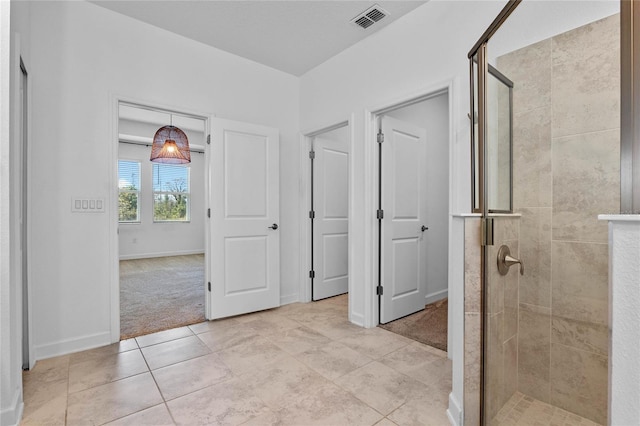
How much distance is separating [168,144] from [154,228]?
3.76 metres

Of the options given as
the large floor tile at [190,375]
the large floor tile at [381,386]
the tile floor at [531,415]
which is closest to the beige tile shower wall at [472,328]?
the tile floor at [531,415]

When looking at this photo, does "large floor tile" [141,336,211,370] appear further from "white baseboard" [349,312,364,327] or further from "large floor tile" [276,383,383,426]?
"white baseboard" [349,312,364,327]

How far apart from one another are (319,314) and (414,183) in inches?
65.6

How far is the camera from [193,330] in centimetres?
275

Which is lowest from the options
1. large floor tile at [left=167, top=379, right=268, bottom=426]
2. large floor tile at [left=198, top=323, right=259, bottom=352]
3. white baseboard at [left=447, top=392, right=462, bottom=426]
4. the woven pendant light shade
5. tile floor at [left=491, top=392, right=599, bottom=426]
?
Answer: large floor tile at [left=198, top=323, right=259, bottom=352]

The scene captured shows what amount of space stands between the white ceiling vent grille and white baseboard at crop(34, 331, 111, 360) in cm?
330

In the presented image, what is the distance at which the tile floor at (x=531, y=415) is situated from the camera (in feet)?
4.19

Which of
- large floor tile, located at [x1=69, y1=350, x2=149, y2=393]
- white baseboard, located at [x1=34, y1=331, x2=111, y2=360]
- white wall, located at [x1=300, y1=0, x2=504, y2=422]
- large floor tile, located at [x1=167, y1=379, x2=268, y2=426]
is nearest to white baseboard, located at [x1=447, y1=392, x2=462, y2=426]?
white wall, located at [x1=300, y1=0, x2=504, y2=422]

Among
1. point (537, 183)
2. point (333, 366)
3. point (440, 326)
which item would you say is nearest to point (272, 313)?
point (333, 366)

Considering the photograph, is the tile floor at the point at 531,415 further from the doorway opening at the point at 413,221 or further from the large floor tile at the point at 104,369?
the large floor tile at the point at 104,369

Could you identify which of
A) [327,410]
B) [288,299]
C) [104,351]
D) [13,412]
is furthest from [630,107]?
[288,299]

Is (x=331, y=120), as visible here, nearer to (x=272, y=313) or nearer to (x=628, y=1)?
(x=272, y=313)

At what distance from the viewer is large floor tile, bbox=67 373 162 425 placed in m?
1.56

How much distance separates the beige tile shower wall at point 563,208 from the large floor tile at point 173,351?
2.06m
